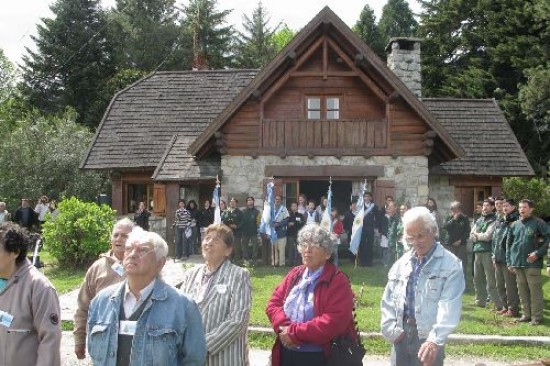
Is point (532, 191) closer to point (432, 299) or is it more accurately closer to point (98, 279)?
point (432, 299)

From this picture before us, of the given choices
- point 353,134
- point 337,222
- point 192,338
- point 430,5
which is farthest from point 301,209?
point 430,5

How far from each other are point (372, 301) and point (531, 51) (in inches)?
897

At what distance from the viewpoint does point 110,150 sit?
2127 centimetres

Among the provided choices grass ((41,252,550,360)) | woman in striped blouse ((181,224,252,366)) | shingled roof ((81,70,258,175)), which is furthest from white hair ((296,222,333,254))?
shingled roof ((81,70,258,175))

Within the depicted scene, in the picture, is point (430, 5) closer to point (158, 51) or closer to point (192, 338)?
point (158, 51)

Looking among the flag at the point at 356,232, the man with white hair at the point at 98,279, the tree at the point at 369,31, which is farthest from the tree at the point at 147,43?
the man with white hair at the point at 98,279

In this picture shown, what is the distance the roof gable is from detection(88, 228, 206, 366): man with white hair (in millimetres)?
13075

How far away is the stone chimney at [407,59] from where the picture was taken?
20812 millimetres

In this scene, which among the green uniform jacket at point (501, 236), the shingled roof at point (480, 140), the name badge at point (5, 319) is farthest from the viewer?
the shingled roof at point (480, 140)

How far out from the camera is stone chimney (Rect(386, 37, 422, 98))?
20.8 metres

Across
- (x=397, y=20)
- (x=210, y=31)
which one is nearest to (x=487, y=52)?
(x=397, y=20)

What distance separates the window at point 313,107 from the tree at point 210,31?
27.9m

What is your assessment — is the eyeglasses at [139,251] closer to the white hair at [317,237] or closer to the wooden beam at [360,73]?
the white hair at [317,237]

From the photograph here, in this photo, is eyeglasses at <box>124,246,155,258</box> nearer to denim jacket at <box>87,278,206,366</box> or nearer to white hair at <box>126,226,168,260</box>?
white hair at <box>126,226,168,260</box>
